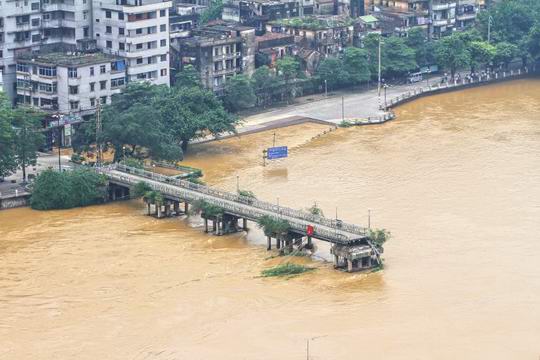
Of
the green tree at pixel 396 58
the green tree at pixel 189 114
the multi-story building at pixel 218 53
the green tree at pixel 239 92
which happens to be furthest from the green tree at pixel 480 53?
the green tree at pixel 189 114

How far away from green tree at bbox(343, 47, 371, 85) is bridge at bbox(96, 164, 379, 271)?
1092 inches

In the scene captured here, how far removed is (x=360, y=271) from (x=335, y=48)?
43019mm

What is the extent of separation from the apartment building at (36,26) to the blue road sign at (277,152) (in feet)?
49.4

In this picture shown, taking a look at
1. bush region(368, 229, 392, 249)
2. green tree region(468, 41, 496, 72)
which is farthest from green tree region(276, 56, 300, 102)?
bush region(368, 229, 392, 249)

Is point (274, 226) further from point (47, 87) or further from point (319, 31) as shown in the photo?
point (319, 31)

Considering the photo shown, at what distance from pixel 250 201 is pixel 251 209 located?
3.48 ft

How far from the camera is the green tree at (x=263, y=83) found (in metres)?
93.8

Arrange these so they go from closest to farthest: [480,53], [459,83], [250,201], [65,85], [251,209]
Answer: [251,209]
[250,201]
[65,85]
[459,83]
[480,53]

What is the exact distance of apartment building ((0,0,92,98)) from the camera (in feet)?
286

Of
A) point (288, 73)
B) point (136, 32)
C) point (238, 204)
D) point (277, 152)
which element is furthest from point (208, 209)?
point (288, 73)

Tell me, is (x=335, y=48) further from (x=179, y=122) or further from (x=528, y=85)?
(x=179, y=122)

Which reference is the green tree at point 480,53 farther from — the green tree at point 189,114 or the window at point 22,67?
the window at point 22,67

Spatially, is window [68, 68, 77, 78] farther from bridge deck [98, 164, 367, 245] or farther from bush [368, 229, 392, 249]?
bush [368, 229, 392, 249]

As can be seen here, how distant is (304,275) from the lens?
62.0 m
